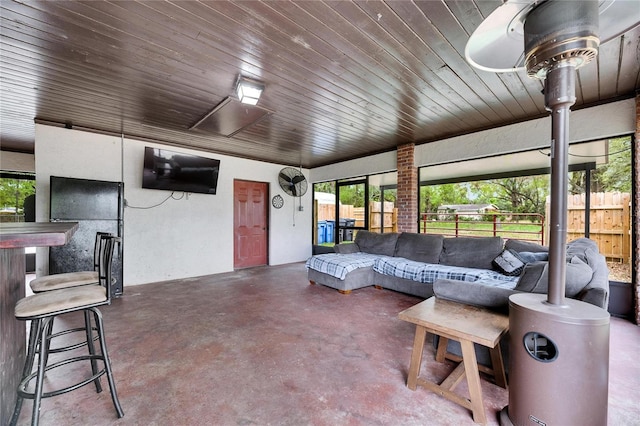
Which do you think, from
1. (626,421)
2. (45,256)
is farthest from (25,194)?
(626,421)

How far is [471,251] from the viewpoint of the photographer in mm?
3988

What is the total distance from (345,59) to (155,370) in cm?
294

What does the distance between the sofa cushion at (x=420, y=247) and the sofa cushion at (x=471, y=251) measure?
11 cm

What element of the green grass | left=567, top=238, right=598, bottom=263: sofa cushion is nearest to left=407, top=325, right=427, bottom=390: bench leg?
left=567, top=238, right=598, bottom=263: sofa cushion

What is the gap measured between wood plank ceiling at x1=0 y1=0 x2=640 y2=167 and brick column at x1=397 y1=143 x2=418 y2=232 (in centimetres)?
89

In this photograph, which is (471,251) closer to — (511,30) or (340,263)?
(340,263)

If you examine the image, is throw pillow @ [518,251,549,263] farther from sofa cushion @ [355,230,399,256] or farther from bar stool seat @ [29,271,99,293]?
bar stool seat @ [29,271,99,293]

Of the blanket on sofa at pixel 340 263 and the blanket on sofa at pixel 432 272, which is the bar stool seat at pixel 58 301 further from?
the blanket on sofa at pixel 432 272

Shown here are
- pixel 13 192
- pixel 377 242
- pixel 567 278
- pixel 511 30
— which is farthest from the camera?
pixel 13 192

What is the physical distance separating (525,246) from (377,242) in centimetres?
223

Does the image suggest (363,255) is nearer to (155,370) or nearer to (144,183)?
(155,370)

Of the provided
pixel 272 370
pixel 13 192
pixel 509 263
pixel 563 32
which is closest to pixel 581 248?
pixel 509 263

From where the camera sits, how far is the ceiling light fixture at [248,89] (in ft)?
8.69

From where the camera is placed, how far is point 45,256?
3766mm
